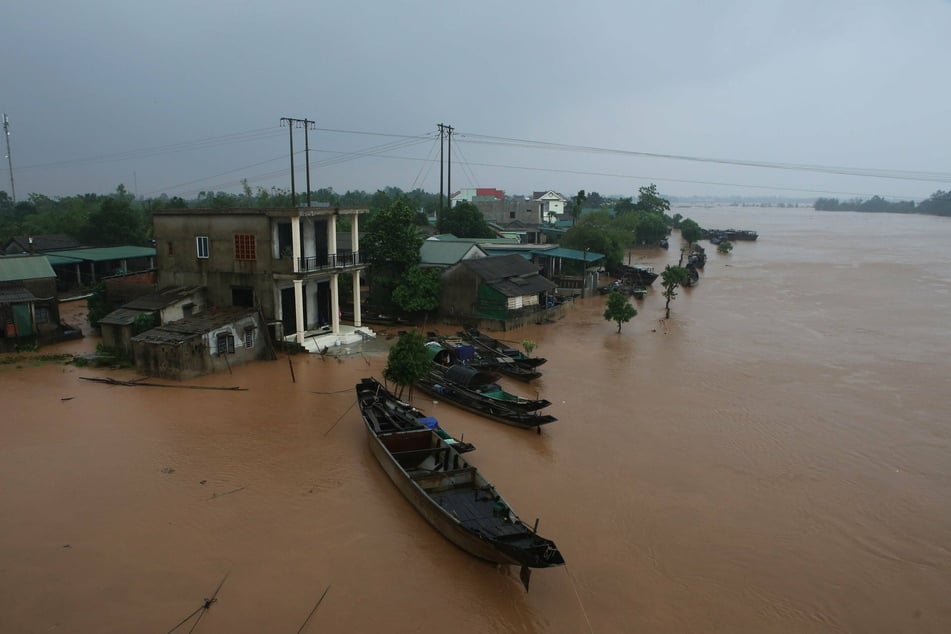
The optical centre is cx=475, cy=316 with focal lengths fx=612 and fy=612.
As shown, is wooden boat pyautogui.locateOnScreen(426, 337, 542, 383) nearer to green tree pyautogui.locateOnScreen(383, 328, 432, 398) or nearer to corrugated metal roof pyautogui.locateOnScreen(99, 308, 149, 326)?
green tree pyautogui.locateOnScreen(383, 328, 432, 398)

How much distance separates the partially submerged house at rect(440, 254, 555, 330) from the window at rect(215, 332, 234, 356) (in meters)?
9.81

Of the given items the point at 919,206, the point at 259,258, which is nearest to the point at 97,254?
the point at 259,258

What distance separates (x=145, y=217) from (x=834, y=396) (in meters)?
46.4

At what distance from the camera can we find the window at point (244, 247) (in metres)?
21.5

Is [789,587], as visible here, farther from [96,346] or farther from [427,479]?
[96,346]

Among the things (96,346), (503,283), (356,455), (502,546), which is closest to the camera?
(502,546)

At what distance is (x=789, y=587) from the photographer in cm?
963

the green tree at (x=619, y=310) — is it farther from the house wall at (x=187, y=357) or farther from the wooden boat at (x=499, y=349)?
the house wall at (x=187, y=357)

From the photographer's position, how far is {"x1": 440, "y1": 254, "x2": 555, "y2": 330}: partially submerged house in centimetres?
2600

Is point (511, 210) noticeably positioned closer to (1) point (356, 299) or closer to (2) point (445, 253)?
(2) point (445, 253)

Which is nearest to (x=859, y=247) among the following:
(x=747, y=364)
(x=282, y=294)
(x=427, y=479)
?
(x=747, y=364)

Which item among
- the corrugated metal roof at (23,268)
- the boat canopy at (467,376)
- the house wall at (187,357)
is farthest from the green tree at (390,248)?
the corrugated metal roof at (23,268)

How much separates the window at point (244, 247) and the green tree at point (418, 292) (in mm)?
6715

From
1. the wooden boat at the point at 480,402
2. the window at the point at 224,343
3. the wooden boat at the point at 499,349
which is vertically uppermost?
the window at the point at 224,343
